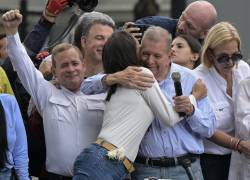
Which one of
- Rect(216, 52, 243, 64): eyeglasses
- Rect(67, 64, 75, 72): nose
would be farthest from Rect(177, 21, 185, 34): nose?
Rect(67, 64, 75, 72): nose

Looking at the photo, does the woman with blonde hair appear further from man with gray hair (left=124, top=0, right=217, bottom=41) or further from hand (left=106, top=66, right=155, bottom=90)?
hand (left=106, top=66, right=155, bottom=90)

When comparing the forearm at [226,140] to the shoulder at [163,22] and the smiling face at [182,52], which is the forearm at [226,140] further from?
the shoulder at [163,22]

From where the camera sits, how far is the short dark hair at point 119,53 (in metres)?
4.46

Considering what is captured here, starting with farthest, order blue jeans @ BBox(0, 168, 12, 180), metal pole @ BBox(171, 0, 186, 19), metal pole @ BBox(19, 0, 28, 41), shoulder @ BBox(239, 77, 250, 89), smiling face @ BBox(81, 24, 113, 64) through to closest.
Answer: metal pole @ BBox(171, 0, 186, 19)
metal pole @ BBox(19, 0, 28, 41)
smiling face @ BBox(81, 24, 113, 64)
shoulder @ BBox(239, 77, 250, 89)
blue jeans @ BBox(0, 168, 12, 180)

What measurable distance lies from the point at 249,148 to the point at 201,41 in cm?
108

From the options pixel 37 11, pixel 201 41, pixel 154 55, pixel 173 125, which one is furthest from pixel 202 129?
pixel 37 11

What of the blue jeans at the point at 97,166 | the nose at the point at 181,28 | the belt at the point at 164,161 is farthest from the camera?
the nose at the point at 181,28

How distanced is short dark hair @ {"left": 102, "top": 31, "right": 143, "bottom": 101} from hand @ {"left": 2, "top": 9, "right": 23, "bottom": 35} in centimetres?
62

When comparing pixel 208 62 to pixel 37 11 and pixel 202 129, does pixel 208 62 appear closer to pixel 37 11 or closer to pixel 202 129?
pixel 202 129

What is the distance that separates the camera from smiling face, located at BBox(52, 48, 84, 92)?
191 inches

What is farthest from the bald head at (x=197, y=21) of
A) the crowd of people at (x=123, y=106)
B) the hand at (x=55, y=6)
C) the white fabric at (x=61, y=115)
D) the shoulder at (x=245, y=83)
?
the white fabric at (x=61, y=115)

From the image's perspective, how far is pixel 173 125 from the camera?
4.51 m

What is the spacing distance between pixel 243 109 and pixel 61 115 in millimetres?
1132

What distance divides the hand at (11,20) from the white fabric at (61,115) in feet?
0.14
